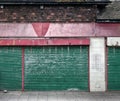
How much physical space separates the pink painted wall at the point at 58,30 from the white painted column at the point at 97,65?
0.47 meters

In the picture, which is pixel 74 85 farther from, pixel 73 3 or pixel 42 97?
pixel 73 3

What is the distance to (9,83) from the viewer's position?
57.6ft

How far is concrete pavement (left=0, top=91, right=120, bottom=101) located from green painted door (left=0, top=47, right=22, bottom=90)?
456 mm

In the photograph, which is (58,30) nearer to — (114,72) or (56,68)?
(56,68)

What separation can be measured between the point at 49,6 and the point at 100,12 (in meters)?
2.45

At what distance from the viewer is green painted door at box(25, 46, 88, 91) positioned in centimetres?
1759

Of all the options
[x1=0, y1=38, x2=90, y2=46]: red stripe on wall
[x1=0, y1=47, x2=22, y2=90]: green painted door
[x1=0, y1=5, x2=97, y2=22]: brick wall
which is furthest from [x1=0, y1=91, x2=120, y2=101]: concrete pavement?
[x1=0, y1=5, x2=97, y2=22]: brick wall

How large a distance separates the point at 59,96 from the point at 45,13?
12.8 feet

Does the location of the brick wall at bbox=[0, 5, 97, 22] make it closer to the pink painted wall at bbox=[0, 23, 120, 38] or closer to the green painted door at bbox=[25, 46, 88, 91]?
the pink painted wall at bbox=[0, 23, 120, 38]

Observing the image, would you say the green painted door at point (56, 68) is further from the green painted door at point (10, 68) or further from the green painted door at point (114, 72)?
the green painted door at point (114, 72)

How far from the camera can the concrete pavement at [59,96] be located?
15.8 metres

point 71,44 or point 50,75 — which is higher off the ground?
point 71,44

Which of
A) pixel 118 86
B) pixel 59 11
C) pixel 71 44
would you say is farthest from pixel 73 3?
pixel 118 86

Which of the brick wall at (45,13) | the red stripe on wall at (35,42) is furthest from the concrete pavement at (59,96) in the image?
the brick wall at (45,13)
